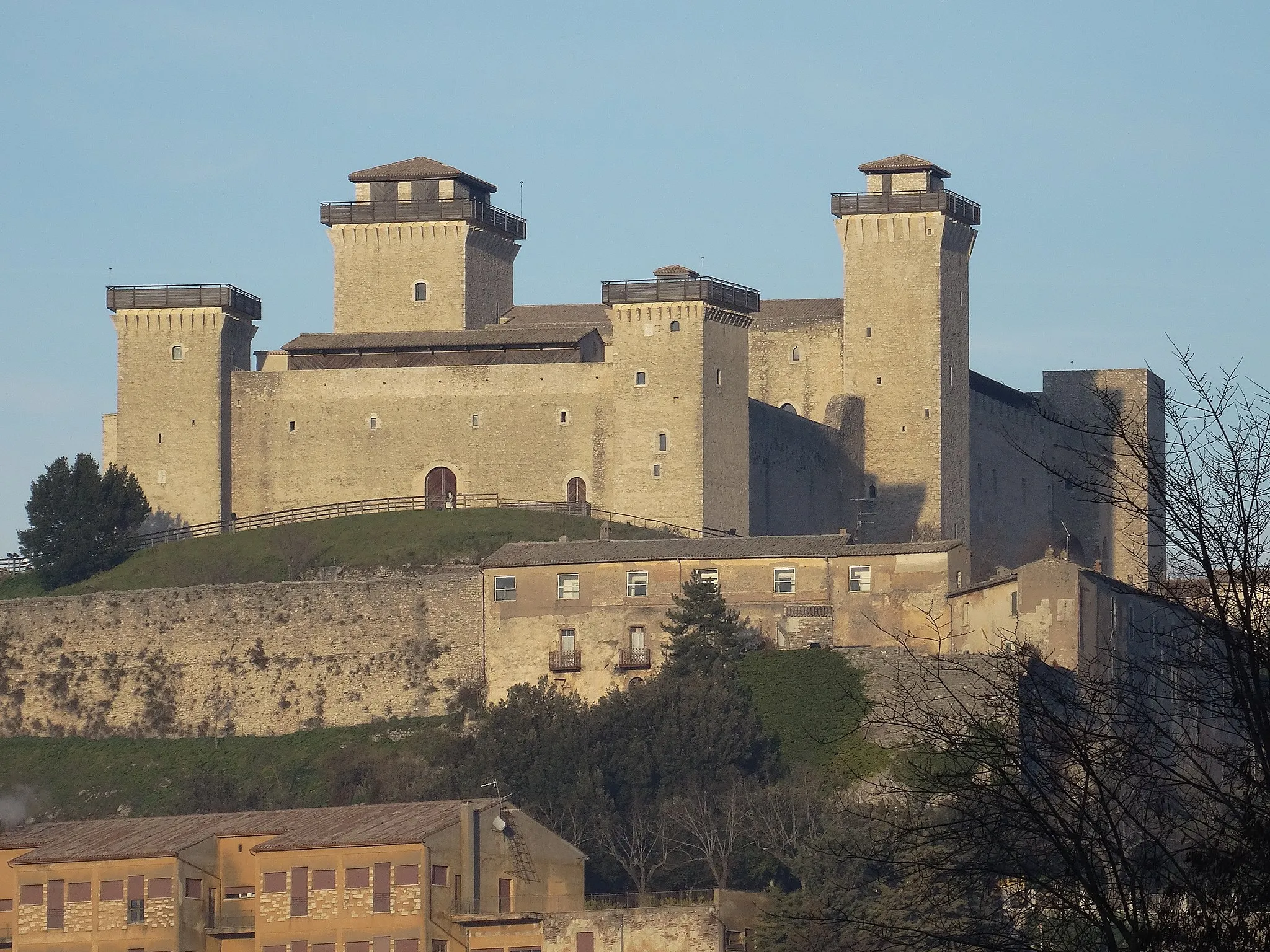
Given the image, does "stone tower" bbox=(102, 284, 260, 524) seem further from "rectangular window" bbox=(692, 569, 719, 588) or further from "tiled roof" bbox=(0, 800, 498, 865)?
"tiled roof" bbox=(0, 800, 498, 865)

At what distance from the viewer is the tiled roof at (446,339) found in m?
73.3

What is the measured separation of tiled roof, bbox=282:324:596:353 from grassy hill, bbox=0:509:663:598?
17.9ft

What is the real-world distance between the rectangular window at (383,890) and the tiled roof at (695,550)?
51.4ft

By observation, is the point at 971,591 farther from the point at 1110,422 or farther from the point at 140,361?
the point at 1110,422

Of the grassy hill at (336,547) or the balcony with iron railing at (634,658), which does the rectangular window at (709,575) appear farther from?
the grassy hill at (336,547)

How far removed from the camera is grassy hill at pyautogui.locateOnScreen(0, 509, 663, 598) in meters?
66.9

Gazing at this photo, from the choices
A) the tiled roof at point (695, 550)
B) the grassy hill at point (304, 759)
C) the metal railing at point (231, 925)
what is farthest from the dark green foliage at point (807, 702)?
the metal railing at point (231, 925)

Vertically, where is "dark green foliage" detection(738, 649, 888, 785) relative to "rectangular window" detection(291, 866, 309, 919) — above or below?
above

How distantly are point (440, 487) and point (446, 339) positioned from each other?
15.4 ft

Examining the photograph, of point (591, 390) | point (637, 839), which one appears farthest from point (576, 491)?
point (637, 839)

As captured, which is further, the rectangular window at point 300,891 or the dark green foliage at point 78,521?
the dark green foliage at point 78,521

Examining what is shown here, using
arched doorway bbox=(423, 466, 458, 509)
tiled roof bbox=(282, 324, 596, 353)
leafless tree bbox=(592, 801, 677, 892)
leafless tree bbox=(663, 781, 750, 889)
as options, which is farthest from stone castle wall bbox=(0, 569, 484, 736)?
tiled roof bbox=(282, 324, 596, 353)

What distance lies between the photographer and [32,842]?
158 feet

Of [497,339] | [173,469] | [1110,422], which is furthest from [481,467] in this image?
[1110,422]
